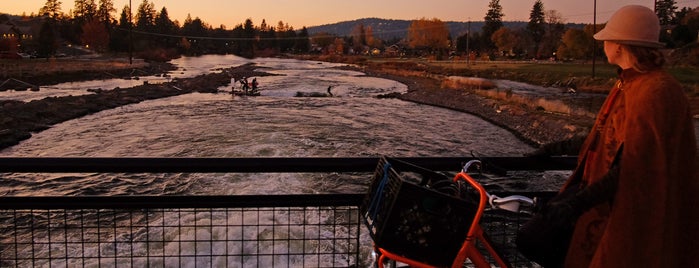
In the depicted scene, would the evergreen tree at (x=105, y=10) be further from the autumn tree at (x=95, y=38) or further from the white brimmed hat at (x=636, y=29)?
the white brimmed hat at (x=636, y=29)

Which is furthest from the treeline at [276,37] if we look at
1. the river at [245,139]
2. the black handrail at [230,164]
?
the black handrail at [230,164]

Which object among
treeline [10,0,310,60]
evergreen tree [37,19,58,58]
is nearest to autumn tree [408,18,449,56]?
treeline [10,0,310,60]

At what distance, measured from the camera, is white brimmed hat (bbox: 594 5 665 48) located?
2189mm

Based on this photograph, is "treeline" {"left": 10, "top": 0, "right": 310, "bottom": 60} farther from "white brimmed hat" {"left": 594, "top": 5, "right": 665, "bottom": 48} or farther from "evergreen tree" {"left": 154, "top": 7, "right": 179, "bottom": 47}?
"white brimmed hat" {"left": 594, "top": 5, "right": 665, "bottom": 48}

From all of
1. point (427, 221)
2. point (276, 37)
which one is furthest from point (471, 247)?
point (276, 37)

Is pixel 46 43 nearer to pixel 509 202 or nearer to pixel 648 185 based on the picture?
pixel 509 202

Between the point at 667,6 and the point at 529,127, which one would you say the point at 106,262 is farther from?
the point at 667,6

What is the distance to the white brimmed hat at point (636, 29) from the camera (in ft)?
7.18

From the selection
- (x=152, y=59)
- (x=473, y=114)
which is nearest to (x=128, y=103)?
(x=473, y=114)

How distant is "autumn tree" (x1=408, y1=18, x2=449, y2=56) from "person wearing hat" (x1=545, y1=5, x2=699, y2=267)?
502ft

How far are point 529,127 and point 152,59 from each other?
88.4m

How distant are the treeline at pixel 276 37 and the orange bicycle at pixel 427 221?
60.7 meters

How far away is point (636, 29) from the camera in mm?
2197

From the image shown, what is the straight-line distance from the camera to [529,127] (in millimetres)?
24406
